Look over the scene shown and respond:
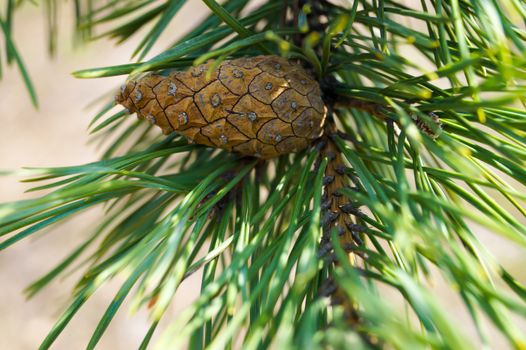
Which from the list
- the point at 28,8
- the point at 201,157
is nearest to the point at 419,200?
the point at 201,157

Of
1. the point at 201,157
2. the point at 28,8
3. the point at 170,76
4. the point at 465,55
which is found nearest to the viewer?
the point at 465,55

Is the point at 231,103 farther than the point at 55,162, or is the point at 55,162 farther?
the point at 55,162

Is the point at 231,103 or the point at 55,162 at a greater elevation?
the point at 231,103

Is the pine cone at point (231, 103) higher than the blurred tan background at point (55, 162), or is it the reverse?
the pine cone at point (231, 103)

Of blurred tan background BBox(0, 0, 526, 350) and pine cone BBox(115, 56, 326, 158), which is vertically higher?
pine cone BBox(115, 56, 326, 158)

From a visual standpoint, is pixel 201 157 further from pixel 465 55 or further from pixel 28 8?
pixel 28 8

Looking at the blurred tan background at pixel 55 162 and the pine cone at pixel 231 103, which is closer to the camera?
the pine cone at pixel 231 103

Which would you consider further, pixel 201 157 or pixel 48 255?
pixel 48 255

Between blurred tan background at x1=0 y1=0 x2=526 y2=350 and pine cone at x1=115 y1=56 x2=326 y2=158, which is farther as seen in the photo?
blurred tan background at x1=0 y1=0 x2=526 y2=350
